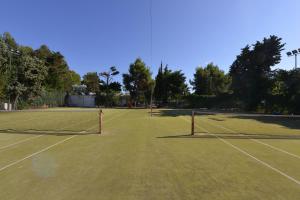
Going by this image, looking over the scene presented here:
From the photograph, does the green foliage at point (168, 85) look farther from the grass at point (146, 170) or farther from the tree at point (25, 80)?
the grass at point (146, 170)

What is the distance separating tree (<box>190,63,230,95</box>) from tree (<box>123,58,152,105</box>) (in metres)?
16.5

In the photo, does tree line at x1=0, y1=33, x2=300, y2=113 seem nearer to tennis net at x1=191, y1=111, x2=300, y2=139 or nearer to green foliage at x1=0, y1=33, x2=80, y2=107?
green foliage at x1=0, y1=33, x2=80, y2=107

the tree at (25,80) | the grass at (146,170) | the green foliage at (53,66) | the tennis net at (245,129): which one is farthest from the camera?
the green foliage at (53,66)

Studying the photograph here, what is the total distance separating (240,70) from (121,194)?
5212cm

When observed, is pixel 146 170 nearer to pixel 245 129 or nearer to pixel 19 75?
pixel 245 129

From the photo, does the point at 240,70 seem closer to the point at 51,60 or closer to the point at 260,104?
the point at 260,104

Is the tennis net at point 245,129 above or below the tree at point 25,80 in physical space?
below

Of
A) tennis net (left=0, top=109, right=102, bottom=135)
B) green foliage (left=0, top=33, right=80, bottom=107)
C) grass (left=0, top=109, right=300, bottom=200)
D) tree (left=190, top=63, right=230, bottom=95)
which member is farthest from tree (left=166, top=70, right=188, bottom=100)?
grass (left=0, top=109, right=300, bottom=200)

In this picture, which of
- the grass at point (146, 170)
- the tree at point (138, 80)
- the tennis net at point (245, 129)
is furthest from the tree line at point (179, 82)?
the grass at point (146, 170)

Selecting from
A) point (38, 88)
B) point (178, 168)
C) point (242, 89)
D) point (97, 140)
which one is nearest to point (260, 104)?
point (242, 89)

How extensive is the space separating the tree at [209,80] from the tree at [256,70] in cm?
3364

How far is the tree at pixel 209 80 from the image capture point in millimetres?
91500

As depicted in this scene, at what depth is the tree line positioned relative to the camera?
46.9 m

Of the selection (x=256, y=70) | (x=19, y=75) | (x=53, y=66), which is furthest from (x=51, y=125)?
(x=53, y=66)
